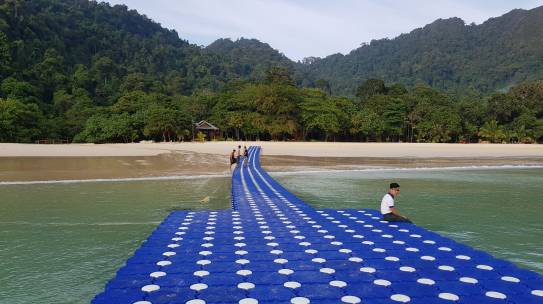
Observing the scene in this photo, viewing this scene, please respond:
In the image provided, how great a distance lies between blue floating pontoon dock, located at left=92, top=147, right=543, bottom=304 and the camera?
411 cm

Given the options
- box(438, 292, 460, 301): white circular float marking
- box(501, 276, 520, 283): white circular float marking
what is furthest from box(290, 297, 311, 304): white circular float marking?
box(501, 276, 520, 283): white circular float marking

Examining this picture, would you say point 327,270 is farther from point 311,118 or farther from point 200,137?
point 311,118

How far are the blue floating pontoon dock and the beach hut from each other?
6251 cm

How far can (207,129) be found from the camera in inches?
2773

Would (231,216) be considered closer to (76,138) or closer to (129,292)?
(129,292)

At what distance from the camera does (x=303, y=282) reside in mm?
4516

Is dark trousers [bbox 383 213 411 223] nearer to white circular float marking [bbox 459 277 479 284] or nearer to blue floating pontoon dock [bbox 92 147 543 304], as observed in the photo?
blue floating pontoon dock [bbox 92 147 543 304]

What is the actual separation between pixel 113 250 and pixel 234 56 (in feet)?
649

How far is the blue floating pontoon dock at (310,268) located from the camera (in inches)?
162

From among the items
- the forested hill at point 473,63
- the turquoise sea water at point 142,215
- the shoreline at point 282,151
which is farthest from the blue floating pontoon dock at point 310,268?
the forested hill at point 473,63

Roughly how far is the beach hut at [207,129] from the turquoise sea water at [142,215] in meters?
52.3

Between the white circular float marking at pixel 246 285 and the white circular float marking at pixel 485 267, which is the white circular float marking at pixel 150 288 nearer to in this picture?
the white circular float marking at pixel 246 285

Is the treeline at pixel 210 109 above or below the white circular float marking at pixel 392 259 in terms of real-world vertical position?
above

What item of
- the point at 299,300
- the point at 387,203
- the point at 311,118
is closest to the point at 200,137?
the point at 311,118
